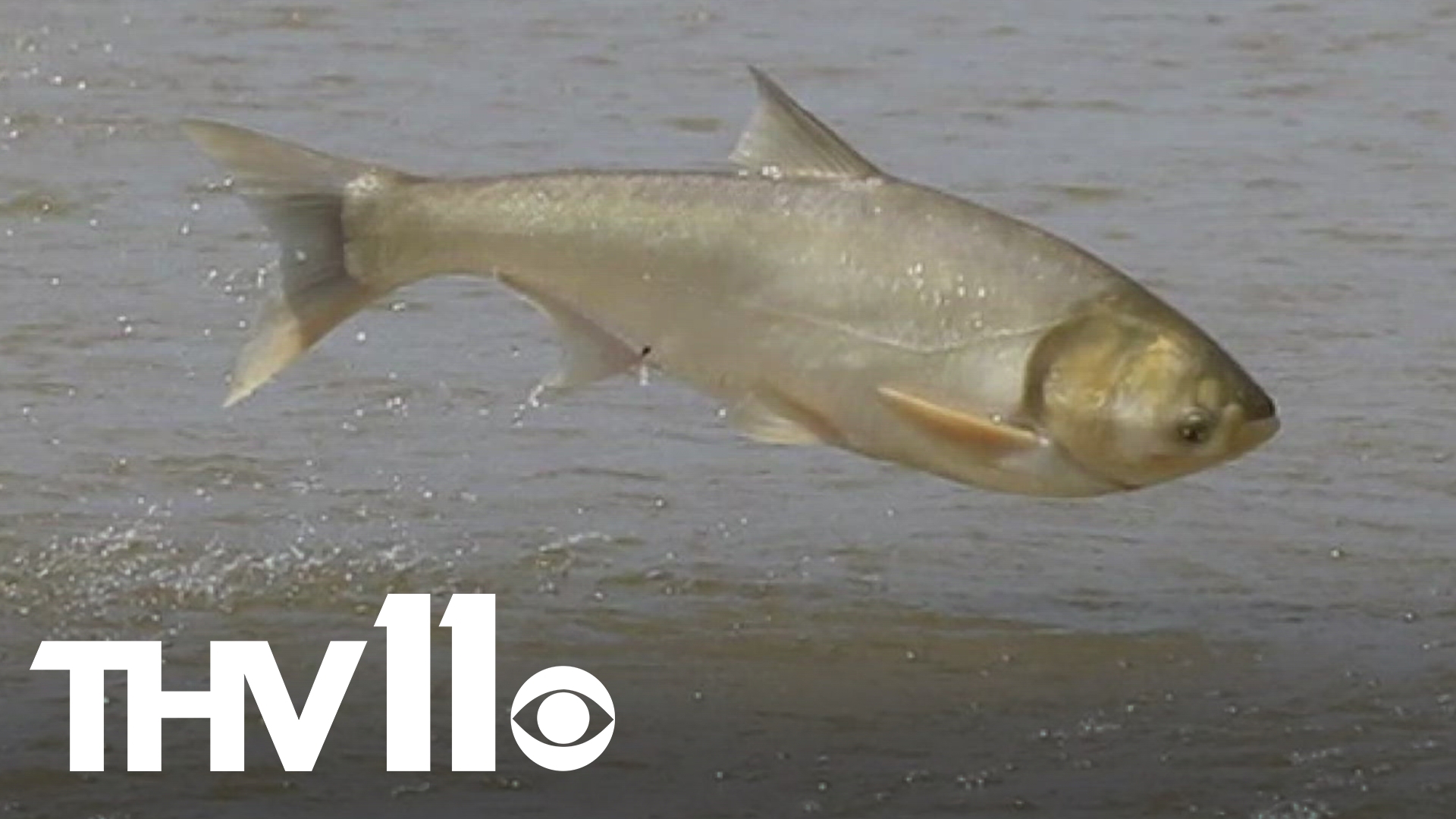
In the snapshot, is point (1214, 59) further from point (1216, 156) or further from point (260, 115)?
point (260, 115)

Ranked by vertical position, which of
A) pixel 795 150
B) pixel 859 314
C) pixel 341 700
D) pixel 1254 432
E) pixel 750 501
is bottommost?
pixel 341 700

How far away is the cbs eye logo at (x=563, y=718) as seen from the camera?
255 inches

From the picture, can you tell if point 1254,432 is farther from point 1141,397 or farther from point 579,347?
point 579,347

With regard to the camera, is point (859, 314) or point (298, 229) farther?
point (298, 229)

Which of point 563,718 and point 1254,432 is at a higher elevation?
point 1254,432

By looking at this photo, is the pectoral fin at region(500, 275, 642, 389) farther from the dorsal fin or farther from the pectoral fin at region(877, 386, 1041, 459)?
the pectoral fin at region(877, 386, 1041, 459)

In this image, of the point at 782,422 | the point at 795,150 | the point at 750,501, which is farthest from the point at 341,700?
the point at 795,150

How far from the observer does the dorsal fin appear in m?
5.21

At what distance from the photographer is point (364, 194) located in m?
5.49

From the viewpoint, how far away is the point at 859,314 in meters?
5.15

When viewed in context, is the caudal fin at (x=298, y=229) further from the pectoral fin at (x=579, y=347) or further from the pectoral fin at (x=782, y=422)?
the pectoral fin at (x=782, y=422)

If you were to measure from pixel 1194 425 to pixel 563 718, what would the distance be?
5.89ft

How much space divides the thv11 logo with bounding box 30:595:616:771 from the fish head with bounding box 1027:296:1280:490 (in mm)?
1589

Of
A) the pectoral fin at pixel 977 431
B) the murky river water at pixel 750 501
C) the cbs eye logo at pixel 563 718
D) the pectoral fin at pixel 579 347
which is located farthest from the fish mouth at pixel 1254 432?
the cbs eye logo at pixel 563 718
